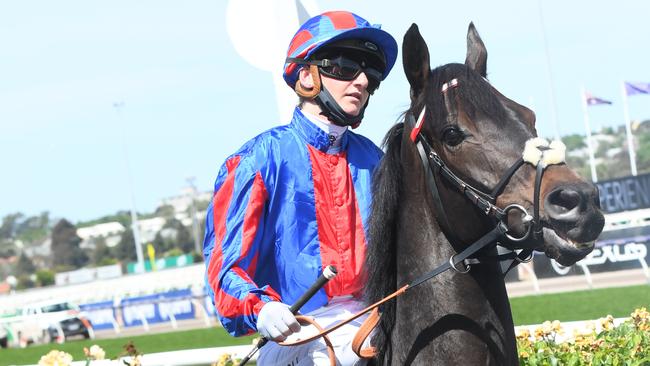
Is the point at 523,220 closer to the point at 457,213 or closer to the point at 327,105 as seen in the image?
the point at 457,213

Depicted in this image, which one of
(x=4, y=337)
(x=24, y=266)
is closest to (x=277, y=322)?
(x=4, y=337)

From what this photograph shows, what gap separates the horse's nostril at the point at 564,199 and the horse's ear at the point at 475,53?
0.59m

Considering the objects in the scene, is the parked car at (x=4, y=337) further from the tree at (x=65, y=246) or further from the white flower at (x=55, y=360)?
the tree at (x=65, y=246)

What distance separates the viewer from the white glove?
8.20ft

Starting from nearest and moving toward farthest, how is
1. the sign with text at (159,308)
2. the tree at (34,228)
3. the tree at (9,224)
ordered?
the sign with text at (159,308) < the tree at (9,224) < the tree at (34,228)

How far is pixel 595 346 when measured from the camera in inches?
165

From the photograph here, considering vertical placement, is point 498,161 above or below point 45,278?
above

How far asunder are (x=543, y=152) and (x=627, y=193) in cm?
1803

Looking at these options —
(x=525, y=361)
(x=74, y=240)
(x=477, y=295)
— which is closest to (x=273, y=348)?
(x=477, y=295)

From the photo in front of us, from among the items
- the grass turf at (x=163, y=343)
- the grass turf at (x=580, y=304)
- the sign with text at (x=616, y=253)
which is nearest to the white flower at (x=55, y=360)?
the grass turf at (x=580, y=304)

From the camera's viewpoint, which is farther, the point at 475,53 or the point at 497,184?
the point at 475,53

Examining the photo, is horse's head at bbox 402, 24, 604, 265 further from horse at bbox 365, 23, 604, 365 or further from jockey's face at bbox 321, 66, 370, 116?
jockey's face at bbox 321, 66, 370, 116

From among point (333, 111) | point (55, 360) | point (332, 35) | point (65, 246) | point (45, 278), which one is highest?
point (332, 35)

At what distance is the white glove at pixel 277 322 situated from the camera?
98.4 inches
